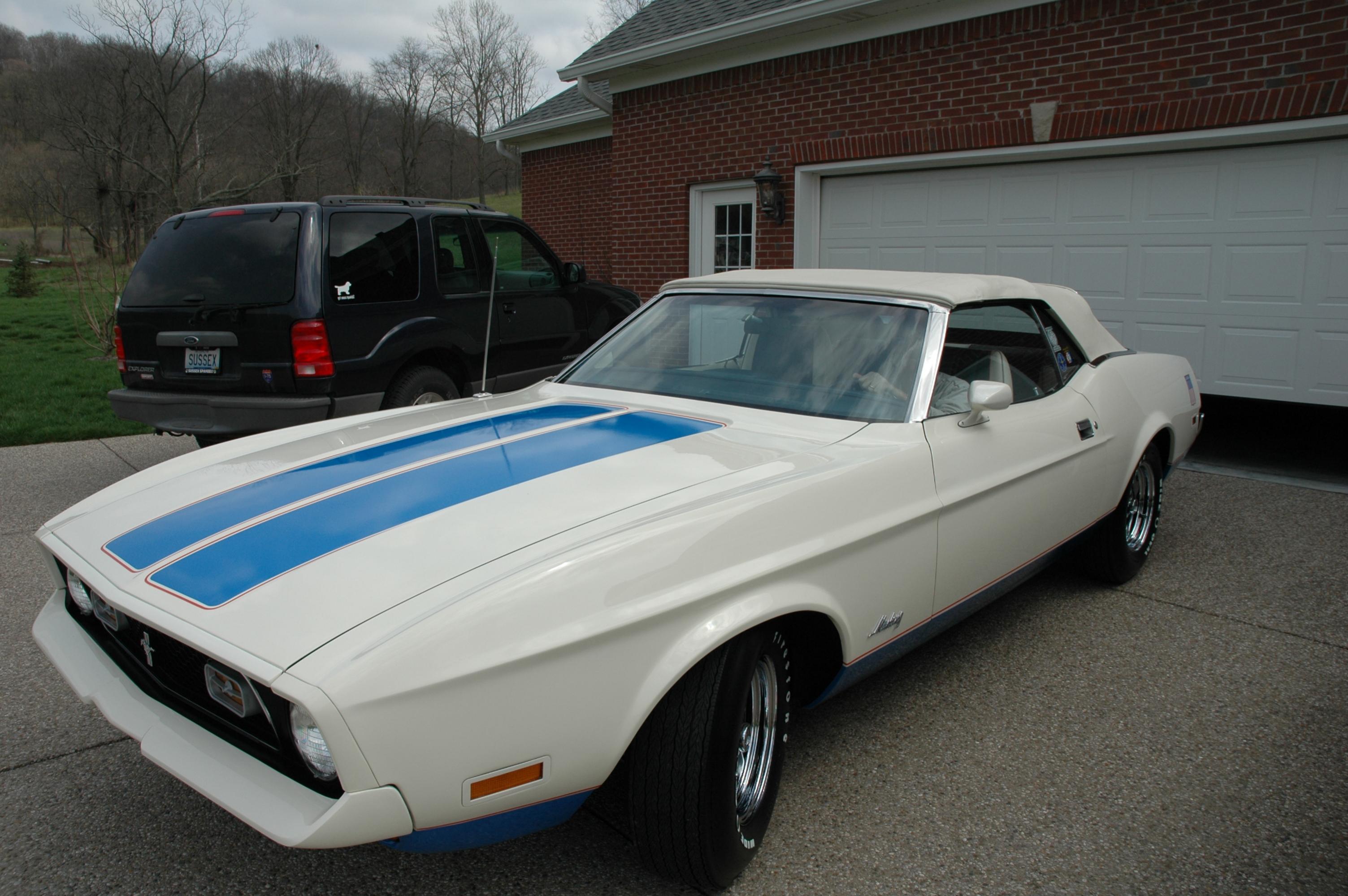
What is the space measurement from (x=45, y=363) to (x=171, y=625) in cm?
1238

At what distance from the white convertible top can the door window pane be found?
567 centimetres

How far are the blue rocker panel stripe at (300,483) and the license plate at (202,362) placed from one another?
3.11m

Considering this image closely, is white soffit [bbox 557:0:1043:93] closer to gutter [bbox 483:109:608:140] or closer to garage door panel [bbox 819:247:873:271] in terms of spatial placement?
gutter [bbox 483:109:608:140]

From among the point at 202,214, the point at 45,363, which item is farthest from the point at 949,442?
the point at 45,363

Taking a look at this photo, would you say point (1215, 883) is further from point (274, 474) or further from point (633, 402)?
point (274, 474)

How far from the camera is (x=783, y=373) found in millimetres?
3195

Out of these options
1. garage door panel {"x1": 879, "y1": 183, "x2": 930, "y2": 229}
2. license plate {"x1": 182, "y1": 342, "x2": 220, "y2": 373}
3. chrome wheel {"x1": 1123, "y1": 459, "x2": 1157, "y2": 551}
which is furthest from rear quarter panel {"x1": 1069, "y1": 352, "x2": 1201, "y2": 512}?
license plate {"x1": 182, "y1": 342, "x2": 220, "y2": 373}

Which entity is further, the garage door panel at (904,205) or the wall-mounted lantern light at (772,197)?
the wall-mounted lantern light at (772,197)

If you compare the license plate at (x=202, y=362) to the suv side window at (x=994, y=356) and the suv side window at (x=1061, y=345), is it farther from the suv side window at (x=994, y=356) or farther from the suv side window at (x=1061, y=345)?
the suv side window at (x=1061, y=345)

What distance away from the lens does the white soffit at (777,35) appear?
7629 millimetres

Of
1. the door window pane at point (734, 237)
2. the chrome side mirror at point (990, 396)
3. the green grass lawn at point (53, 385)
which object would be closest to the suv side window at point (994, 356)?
the chrome side mirror at point (990, 396)

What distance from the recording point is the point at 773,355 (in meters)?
3.27

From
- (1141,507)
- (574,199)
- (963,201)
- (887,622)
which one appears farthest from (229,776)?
(574,199)

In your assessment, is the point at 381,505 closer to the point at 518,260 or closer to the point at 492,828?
the point at 492,828
